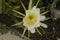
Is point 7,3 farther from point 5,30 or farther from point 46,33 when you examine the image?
point 46,33

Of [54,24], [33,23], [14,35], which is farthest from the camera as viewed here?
[54,24]

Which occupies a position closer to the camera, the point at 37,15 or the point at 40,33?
the point at 37,15

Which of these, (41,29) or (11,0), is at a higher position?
(11,0)

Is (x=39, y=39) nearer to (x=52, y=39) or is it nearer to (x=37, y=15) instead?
(x=52, y=39)

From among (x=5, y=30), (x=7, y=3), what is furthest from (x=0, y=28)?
(x=7, y=3)

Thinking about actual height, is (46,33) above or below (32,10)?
below

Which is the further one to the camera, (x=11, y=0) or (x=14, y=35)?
(x=11, y=0)

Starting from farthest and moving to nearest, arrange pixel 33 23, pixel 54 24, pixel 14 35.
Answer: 1. pixel 54 24
2. pixel 14 35
3. pixel 33 23

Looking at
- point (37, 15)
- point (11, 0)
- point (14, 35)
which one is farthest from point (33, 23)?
point (11, 0)

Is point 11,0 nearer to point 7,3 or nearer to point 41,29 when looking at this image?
point 7,3
